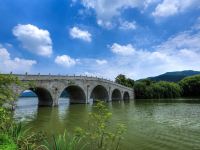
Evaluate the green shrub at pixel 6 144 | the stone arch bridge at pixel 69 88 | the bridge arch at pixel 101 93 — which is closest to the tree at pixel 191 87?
the stone arch bridge at pixel 69 88

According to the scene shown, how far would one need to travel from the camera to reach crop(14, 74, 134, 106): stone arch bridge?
1227 inches

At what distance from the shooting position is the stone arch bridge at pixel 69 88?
31163 mm

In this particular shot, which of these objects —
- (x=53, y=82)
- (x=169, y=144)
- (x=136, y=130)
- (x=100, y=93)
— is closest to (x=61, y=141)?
(x=169, y=144)

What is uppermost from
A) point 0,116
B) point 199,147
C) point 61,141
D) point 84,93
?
point 84,93

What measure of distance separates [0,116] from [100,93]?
4887cm

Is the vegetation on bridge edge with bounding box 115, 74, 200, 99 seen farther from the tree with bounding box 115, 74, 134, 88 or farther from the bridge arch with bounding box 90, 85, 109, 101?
the bridge arch with bounding box 90, 85, 109, 101

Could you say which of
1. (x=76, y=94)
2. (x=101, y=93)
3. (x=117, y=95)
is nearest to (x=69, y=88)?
(x=76, y=94)

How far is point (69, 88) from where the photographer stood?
143 ft

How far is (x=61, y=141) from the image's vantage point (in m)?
5.89

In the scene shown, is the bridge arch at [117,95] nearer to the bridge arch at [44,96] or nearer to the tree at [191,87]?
the bridge arch at [44,96]

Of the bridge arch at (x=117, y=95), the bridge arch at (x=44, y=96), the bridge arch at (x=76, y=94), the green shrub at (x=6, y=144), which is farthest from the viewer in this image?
Answer: the bridge arch at (x=117, y=95)

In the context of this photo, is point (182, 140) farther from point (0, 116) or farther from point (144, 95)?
point (144, 95)

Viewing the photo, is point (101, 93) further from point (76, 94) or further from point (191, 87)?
point (191, 87)

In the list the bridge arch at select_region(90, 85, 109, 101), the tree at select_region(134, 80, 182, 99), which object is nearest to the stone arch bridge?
the bridge arch at select_region(90, 85, 109, 101)
